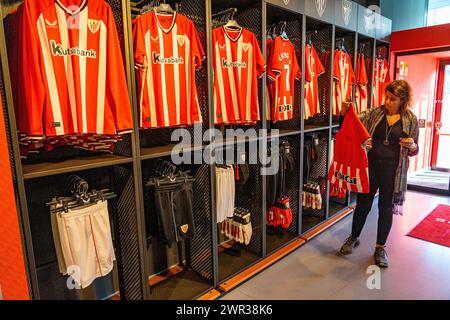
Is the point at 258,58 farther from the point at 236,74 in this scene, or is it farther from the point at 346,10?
the point at 346,10

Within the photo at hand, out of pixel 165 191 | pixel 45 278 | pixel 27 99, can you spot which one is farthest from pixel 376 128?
pixel 45 278

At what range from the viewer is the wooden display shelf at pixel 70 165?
1.49 metres

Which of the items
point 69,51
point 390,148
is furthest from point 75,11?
point 390,148

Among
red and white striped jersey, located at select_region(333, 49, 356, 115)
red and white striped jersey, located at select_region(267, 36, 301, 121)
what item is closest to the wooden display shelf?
red and white striped jersey, located at select_region(267, 36, 301, 121)

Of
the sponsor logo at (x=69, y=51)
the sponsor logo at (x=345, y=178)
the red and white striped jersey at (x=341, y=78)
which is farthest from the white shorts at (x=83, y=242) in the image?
the red and white striped jersey at (x=341, y=78)

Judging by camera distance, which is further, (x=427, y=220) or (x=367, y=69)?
(x=367, y=69)

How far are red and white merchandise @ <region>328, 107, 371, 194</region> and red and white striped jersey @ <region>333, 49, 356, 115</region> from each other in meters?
0.96

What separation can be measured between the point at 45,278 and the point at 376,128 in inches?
112

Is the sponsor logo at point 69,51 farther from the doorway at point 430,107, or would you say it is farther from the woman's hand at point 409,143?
the doorway at point 430,107

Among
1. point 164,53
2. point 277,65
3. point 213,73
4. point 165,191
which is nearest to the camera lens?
point 164,53

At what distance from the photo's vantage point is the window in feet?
16.9

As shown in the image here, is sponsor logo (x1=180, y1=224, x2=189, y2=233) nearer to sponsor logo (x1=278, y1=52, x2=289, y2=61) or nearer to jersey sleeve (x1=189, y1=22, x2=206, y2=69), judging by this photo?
jersey sleeve (x1=189, y1=22, x2=206, y2=69)

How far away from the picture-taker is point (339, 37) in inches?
156

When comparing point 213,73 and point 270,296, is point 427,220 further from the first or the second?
point 213,73
